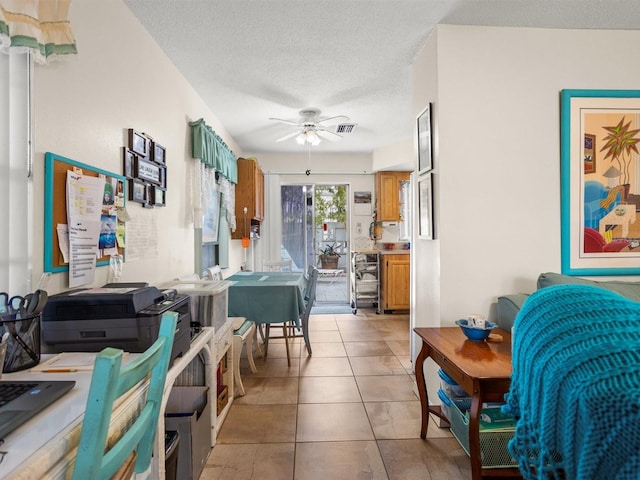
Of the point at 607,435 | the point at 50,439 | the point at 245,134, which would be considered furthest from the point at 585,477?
the point at 245,134

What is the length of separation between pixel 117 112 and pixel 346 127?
292 centimetres

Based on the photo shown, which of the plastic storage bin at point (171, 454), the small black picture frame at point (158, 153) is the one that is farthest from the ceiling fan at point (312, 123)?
the plastic storage bin at point (171, 454)

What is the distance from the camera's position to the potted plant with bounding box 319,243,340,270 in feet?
19.9

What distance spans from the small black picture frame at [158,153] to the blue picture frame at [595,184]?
2.75 m

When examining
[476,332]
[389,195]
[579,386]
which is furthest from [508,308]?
[389,195]

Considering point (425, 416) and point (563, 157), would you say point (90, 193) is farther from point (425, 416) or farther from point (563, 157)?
point (563, 157)

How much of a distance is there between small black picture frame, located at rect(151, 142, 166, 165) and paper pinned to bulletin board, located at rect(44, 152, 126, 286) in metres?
0.47

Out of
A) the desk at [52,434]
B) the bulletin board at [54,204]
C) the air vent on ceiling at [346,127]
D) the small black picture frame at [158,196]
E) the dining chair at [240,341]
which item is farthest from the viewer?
the air vent on ceiling at [346,127]

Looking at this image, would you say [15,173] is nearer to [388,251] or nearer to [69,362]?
[69,362]

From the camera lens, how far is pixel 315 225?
604cm

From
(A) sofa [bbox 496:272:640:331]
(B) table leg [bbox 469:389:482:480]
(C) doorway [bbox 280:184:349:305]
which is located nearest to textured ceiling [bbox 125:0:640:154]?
(A) sofa [bbox 496:272:640:331]

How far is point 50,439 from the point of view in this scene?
744mm

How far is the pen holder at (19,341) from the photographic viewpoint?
1117 millimetres

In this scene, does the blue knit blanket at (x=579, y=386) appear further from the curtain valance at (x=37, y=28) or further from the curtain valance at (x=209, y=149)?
the curtain valance at (x=209, y=149)
